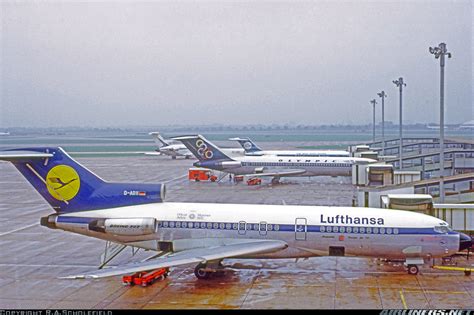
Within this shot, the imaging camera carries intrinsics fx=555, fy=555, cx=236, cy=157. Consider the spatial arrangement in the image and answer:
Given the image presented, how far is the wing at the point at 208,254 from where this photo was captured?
57.6ft

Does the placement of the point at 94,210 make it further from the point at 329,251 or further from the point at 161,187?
the point at 329,251

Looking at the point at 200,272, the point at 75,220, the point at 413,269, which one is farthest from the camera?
the point at 75,220

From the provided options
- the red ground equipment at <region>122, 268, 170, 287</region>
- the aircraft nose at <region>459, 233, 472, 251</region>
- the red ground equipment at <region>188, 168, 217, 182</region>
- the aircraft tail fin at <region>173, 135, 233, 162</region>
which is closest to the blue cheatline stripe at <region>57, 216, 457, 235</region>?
the aircraft nose at <region>459, 233, 472, 251</region>

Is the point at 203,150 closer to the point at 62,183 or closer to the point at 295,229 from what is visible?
the point at 62,183

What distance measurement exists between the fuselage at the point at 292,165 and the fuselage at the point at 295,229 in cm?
3054

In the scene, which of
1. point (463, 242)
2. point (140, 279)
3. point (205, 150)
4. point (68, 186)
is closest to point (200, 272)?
point (140, 279)

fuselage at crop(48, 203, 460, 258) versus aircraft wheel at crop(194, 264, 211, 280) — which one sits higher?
fuselage at crop(48, 203, 460, 258)

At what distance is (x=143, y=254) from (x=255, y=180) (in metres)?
29.0

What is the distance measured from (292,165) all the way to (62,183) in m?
33.1

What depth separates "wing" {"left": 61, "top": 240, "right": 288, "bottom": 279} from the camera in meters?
17.5

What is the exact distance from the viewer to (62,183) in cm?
2092

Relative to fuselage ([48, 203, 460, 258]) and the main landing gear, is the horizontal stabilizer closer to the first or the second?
fuselage ([48, 203, 460, 258])

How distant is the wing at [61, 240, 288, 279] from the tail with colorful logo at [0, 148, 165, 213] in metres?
3.17

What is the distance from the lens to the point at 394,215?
2055 centimetres
